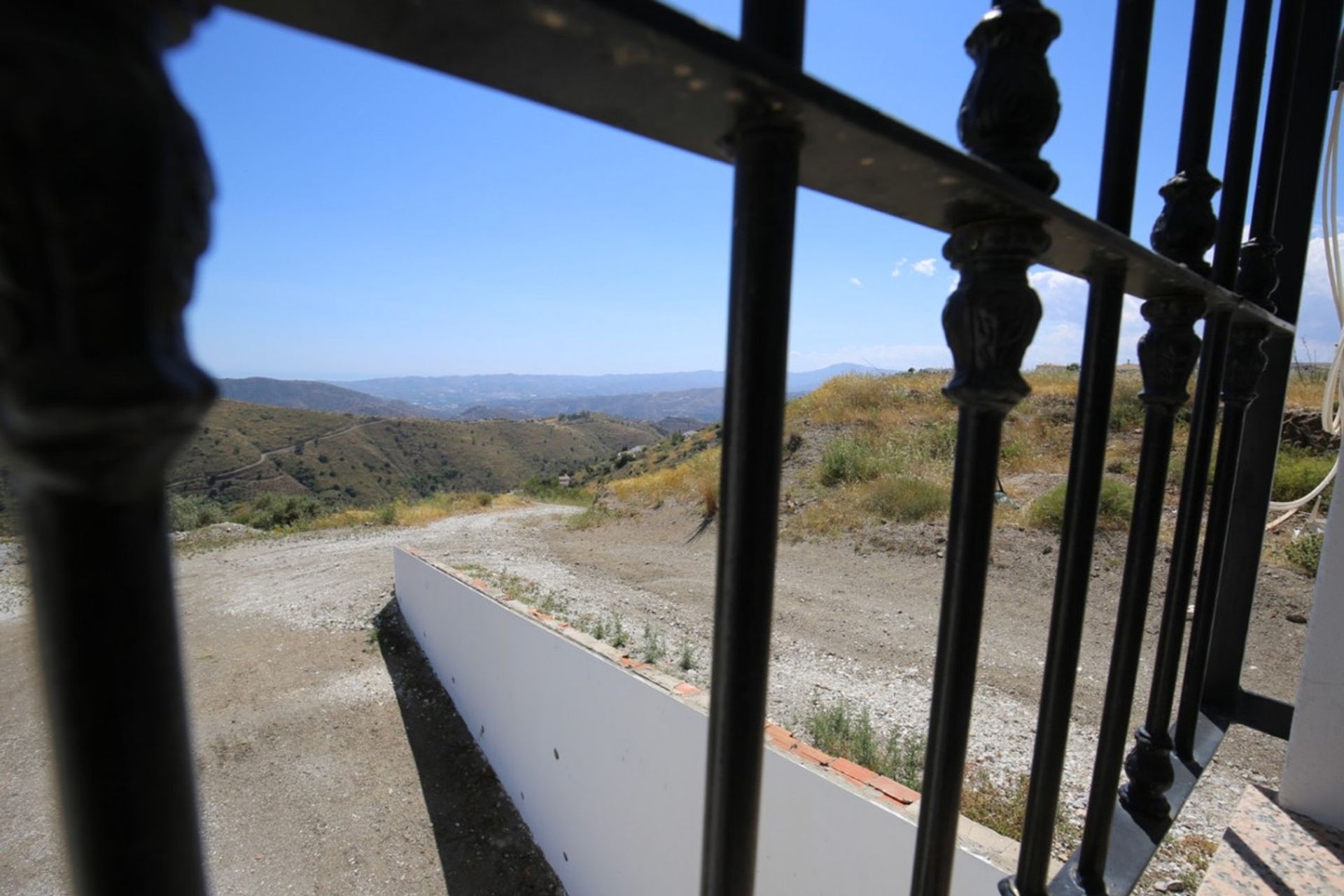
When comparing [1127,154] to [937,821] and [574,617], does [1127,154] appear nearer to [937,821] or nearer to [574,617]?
[937,821]

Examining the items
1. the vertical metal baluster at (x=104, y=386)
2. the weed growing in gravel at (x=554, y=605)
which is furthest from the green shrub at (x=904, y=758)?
the vertical metal baluster at (x=104, y=386)

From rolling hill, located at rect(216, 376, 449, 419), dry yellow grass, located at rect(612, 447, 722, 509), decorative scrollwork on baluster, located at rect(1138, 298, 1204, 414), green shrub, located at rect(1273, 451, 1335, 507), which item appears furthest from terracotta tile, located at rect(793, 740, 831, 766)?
rolling hill, located at rect(216, 376, 449, 419)

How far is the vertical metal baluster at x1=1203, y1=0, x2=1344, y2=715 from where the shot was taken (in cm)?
154

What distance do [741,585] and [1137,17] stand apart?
93 centimetres

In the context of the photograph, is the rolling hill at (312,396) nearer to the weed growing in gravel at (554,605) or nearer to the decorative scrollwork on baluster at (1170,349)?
the weed growing in gravel at (554,605)

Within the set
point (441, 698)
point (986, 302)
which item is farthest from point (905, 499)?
point (986, 302)

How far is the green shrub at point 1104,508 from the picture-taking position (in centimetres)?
731

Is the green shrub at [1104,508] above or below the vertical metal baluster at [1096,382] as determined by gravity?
below

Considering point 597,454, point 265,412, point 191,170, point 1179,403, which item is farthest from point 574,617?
point 597,454

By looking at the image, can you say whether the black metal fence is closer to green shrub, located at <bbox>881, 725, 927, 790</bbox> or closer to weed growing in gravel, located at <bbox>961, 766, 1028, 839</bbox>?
weed growing in gravel, located at <bbox>961, 766, 1028, 839</bbox>

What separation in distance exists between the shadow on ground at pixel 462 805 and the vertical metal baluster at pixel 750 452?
16.9 ft

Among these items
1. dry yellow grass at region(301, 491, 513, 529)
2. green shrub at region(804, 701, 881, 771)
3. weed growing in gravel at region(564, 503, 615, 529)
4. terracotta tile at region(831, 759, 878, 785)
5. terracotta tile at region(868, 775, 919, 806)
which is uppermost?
terracotta tile at region(868, 775, 919, 806)

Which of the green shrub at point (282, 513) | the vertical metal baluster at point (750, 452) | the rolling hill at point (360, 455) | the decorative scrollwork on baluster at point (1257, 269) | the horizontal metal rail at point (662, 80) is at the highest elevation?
the decorative scrollwork on baluster at point (1257, 269)

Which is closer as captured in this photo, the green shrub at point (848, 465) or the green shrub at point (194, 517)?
the green shrub at point (848, 465)
